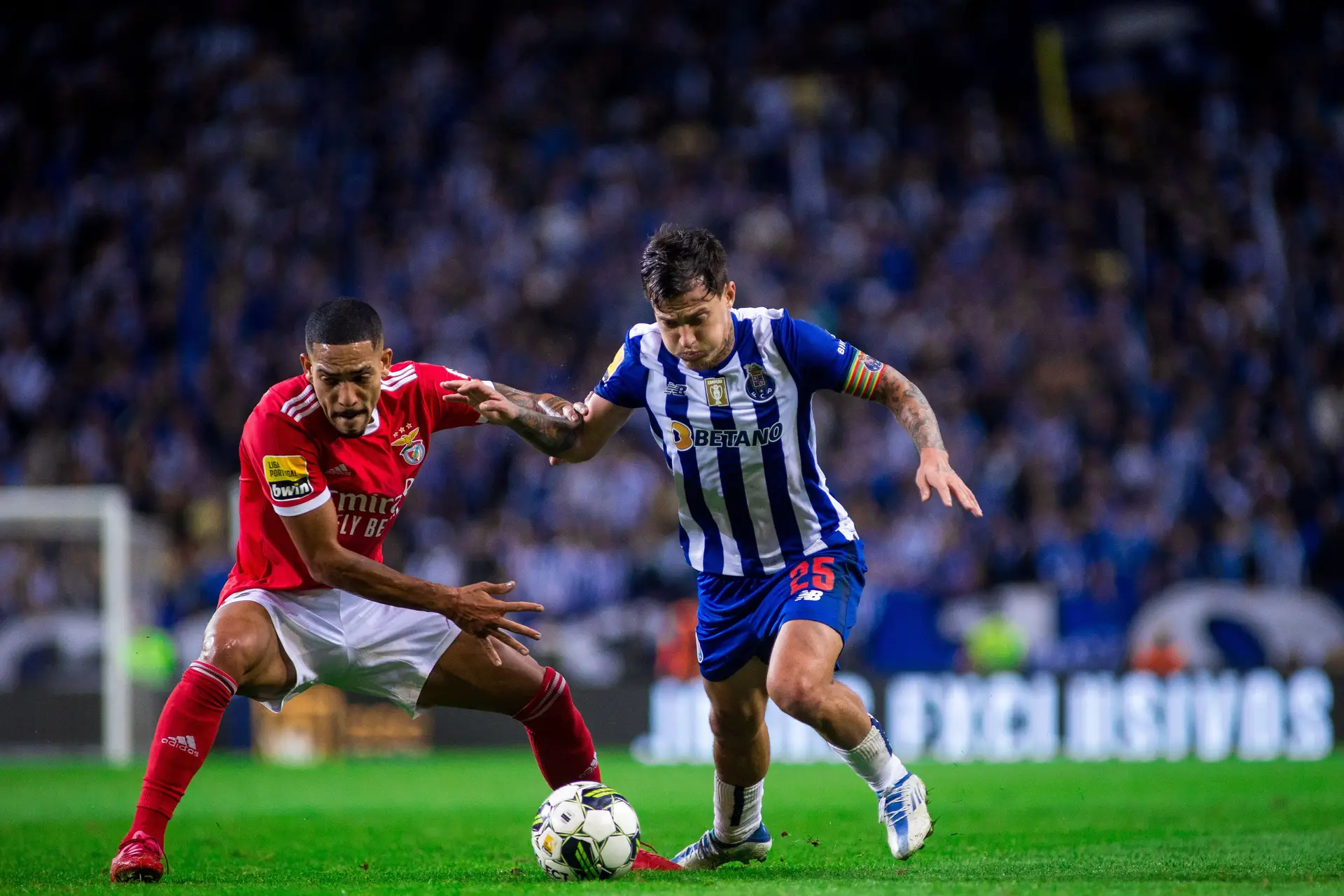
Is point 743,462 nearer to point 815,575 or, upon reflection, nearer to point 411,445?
point 815,575

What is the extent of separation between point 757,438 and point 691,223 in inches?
567

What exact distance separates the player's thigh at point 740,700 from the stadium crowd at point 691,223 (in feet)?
34.2

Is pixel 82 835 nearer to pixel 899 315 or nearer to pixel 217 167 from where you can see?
pixel 899 315

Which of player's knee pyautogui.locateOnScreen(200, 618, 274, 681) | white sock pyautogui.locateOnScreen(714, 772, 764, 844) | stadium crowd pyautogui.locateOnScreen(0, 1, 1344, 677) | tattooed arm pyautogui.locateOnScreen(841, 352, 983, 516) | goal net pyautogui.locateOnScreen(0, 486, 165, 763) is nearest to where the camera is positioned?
tattooed arm pyautogui.locateOnScreen(841, 352, 983, 516)

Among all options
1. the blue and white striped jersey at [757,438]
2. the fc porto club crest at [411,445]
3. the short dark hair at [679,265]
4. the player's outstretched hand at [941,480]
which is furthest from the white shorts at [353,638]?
the player's outstretched hand at [941,480]

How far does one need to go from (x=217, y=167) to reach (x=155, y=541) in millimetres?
7289

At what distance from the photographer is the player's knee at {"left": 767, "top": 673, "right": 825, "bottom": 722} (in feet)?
18.3

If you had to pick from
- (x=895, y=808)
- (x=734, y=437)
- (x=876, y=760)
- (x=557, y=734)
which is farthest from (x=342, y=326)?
(x=895, y=808)

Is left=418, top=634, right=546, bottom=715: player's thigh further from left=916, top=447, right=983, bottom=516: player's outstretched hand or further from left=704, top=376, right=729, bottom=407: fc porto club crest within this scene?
left=916, top=447, right=983, bottom=516: player's outstretched hand

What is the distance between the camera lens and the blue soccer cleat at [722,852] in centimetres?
635

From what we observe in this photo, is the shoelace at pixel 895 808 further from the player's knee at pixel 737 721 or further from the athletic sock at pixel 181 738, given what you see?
the athletic sock at pixel 181 738

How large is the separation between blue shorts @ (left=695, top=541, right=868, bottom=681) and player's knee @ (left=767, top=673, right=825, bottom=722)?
31 cm

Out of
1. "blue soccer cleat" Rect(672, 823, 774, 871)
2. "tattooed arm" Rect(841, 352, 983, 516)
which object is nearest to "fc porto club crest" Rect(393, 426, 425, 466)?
"tattooed arm" Rect(841, 352, 983, 516)

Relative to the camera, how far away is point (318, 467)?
238 inches
